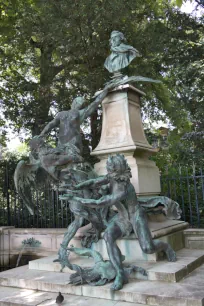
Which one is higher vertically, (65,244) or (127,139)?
(127,139)

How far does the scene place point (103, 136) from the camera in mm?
5988

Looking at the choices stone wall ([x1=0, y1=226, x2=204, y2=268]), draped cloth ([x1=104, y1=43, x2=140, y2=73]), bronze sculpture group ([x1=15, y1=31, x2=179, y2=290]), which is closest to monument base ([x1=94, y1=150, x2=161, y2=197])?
bronze sculpture group ([x1=15, y1=31, x2=179, y2=290])

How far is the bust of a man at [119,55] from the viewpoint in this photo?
20.0 ft

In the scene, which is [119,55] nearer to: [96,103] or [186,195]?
[96,103]

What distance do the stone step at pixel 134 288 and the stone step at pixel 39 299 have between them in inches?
2.7

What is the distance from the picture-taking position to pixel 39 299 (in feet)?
12.9

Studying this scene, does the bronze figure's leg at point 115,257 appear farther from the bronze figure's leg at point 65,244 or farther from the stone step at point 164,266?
the bronze figure's leg at point 65,244

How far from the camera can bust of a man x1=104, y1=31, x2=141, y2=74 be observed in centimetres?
609

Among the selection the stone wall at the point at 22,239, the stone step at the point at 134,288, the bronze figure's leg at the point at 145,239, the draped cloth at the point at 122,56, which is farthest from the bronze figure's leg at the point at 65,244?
the draped cloth at the point at 122,56

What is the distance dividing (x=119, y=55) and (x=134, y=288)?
4.22 metres

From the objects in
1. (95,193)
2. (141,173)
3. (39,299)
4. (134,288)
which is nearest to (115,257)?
(134,288)

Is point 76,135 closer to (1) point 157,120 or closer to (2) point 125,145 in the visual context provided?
(2) point 125,145

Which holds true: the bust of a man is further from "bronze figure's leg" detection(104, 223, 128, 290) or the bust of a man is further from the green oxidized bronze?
"bronze figure's leg" detection(104, 223, 128, 290)

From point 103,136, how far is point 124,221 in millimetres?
1962
